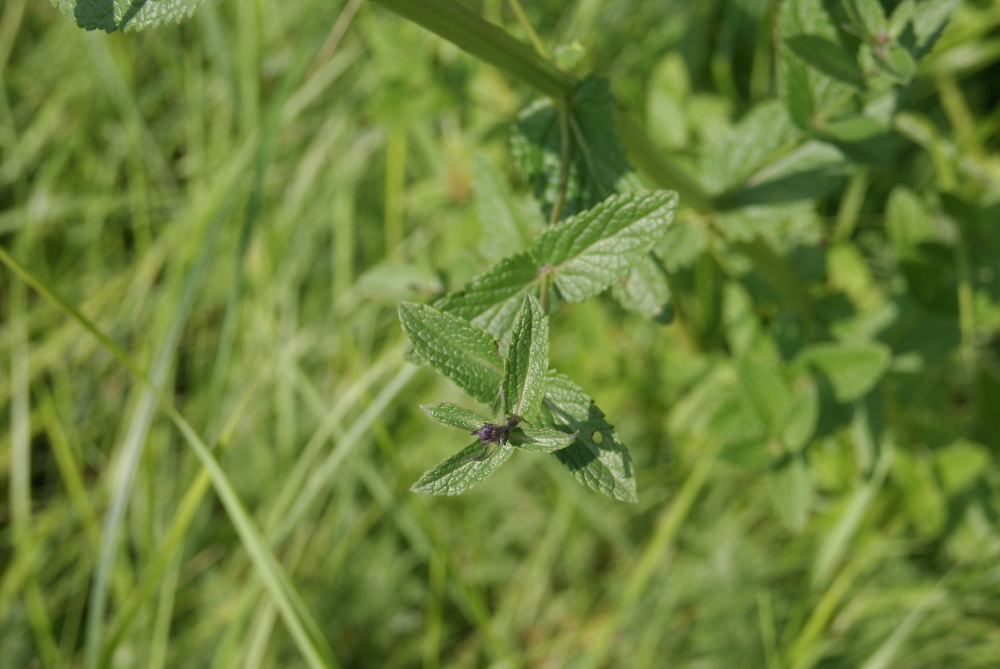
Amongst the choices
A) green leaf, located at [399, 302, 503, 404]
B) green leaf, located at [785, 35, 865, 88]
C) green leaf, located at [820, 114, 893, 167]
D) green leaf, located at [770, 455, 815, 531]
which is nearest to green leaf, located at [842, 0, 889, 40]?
green leaf, located at [785, 35, 865, 88]

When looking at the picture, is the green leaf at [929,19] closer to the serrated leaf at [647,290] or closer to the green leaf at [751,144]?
the green leaf at [751,144]

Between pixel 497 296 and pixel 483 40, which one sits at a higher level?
pixel 483 40

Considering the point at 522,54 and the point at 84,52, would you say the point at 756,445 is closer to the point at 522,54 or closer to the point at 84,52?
the point at 522,54

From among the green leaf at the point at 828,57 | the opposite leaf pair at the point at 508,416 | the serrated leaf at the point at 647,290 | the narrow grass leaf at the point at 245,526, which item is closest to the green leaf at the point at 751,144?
the green leaf at the point at 828,57

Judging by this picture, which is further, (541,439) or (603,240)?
(603,240)

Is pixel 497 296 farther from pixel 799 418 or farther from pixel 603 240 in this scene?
pixel 799 418

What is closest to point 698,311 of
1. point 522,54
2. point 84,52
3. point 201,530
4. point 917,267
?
point 917,267

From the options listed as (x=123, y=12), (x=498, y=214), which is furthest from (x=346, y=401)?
(x=123, y=12)
